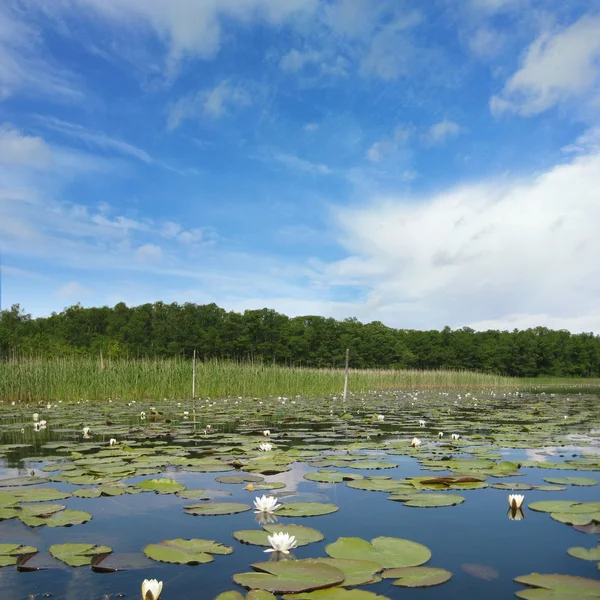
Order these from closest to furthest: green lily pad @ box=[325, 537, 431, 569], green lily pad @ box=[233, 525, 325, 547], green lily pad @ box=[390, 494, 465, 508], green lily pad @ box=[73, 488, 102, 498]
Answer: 1. green lily pad @ box=[325, 537, 431, 569]
2. green lily pad @ box=[233, 525, 325, 547]
3. green lily pad @ box=[390, 494, 465, 508]
4. green lily pad @ box=[73, 488, 102, 498]

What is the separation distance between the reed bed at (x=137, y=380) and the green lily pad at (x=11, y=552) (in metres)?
12.5

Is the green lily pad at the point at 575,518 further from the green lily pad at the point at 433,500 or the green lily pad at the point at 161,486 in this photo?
the green lily pad at the point at 161,486

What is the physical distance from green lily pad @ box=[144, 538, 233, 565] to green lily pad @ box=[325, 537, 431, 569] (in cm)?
53

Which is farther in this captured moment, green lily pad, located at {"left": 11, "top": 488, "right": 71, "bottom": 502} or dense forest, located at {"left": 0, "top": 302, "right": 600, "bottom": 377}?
dense forest, located at {"left": 0, "top": 302, "right": 600, "bottom": 377}

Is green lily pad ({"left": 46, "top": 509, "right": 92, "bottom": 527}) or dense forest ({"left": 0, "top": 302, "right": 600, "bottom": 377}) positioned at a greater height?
dense forest ({"left": 0, "top": 302, "right": 600, "bottom": 377})

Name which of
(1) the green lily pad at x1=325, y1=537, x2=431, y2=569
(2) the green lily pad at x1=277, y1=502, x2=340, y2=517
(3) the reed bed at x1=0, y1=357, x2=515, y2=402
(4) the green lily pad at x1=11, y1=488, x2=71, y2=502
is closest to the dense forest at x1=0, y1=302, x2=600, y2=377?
(3) the reed bed at x1=0, y1=357, x2=515, y2=402

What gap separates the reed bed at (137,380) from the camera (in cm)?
1389

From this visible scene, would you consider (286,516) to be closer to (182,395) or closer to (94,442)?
(94,442)

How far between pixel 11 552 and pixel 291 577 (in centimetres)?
136

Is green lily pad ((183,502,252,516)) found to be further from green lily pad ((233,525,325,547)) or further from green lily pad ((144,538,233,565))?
green lily pad ((144,538,233,565))

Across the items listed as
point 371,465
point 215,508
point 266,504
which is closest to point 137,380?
point 371,465

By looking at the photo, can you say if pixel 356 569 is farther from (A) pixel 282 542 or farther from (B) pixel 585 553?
(B) pixel 585 553

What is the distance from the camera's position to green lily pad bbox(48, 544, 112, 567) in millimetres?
2262

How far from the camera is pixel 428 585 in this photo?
199 centimetres
